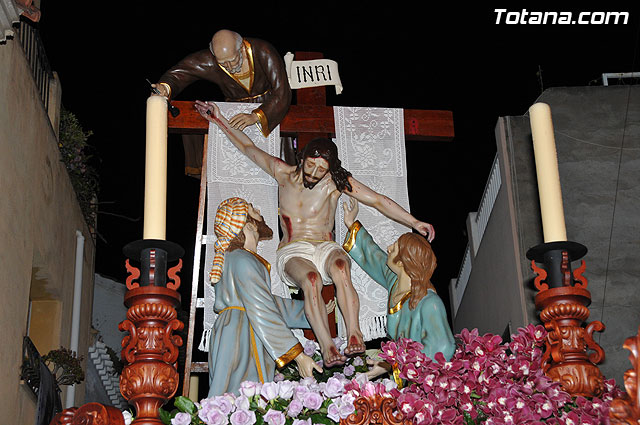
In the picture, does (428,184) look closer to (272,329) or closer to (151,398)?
(272,329)

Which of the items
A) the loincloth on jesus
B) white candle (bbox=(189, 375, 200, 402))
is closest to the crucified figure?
the loincloth on jesus

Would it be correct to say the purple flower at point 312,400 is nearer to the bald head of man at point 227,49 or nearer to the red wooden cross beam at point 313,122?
the red wooden cross beam at point 313,122

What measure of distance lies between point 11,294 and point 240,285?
8.72ft

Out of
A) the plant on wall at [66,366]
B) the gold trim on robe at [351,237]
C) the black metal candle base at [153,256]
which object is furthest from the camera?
the plant on wall at [66,366]

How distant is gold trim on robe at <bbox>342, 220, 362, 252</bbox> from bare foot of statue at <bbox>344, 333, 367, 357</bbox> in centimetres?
95

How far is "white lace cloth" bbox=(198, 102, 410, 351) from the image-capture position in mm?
5238

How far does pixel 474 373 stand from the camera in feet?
8.72

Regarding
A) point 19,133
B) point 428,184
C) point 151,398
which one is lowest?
point 151,398

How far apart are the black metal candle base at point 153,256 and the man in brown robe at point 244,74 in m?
2.69

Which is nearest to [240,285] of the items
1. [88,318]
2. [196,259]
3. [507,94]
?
[196,259]

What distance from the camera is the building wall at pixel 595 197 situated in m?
7.93

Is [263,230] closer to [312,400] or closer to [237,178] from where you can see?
[237,178]

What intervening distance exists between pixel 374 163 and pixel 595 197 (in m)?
3.43

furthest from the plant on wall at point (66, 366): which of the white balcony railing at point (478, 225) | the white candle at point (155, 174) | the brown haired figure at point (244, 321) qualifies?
the white candle at point (155, 174)
